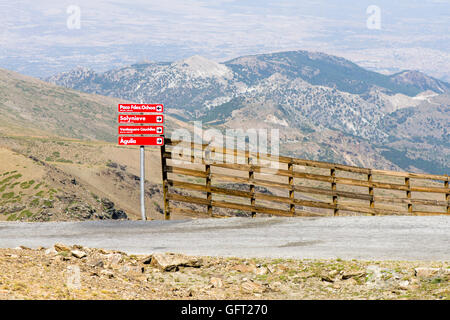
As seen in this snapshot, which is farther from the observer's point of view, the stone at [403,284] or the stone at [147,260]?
the stone at [147,260]

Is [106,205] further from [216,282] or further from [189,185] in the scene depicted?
[216,282]

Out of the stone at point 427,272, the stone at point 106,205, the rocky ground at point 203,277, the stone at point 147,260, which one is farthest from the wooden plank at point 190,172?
the stone at point 106,205

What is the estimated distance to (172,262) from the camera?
11570 mm

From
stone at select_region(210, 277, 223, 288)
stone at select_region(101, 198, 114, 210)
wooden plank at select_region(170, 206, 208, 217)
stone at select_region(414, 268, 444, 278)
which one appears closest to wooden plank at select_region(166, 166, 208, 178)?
wooden plank at select_region(170, 206, 208, 217)

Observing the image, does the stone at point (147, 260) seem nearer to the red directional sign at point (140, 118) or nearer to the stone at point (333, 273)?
the stone at point (333, 273)

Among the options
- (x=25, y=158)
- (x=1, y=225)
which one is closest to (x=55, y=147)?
(x=25, y=158)

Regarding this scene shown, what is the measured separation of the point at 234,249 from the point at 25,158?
76.2 metres

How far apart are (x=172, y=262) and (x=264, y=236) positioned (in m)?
4.37

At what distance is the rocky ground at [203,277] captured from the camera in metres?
9.12

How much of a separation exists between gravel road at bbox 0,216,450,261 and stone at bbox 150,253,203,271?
4.53 ft

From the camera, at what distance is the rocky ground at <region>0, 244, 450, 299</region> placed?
29.9 ft

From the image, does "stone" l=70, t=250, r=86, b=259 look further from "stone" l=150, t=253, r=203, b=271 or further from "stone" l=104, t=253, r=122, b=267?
"stone" l=150, t=253, r=203, b=271

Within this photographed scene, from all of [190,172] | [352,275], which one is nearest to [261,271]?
[352,275]
